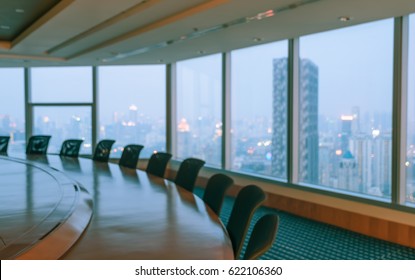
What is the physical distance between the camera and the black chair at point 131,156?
5508mm

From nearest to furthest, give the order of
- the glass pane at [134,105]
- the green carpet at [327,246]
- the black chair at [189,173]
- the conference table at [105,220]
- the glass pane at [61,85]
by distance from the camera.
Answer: the conference table at [105,220] → the black chair at [189,173] → the green carpet at [327,246] → the glass pane at [134,105] → the glass pane at [61,85]

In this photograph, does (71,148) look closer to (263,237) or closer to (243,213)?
(243,213)

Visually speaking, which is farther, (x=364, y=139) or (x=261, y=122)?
(x=261, y=122)

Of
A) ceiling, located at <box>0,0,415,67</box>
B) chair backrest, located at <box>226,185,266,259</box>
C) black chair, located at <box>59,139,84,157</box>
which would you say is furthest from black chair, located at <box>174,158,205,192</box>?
black chair, located at <box>59,139,84,157</box>

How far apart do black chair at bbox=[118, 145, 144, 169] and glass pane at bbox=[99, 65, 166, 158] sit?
11.4ft

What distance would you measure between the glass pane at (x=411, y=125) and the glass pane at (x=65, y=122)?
273 inches

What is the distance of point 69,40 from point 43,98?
3.46m

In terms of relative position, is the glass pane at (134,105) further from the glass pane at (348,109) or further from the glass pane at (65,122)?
the glass pane at (348,109)

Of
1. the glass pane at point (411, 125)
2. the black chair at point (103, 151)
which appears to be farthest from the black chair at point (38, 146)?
the glass pane at point (411, 125)

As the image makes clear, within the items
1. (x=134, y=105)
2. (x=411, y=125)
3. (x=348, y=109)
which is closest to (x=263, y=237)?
(x=411, y=125)
